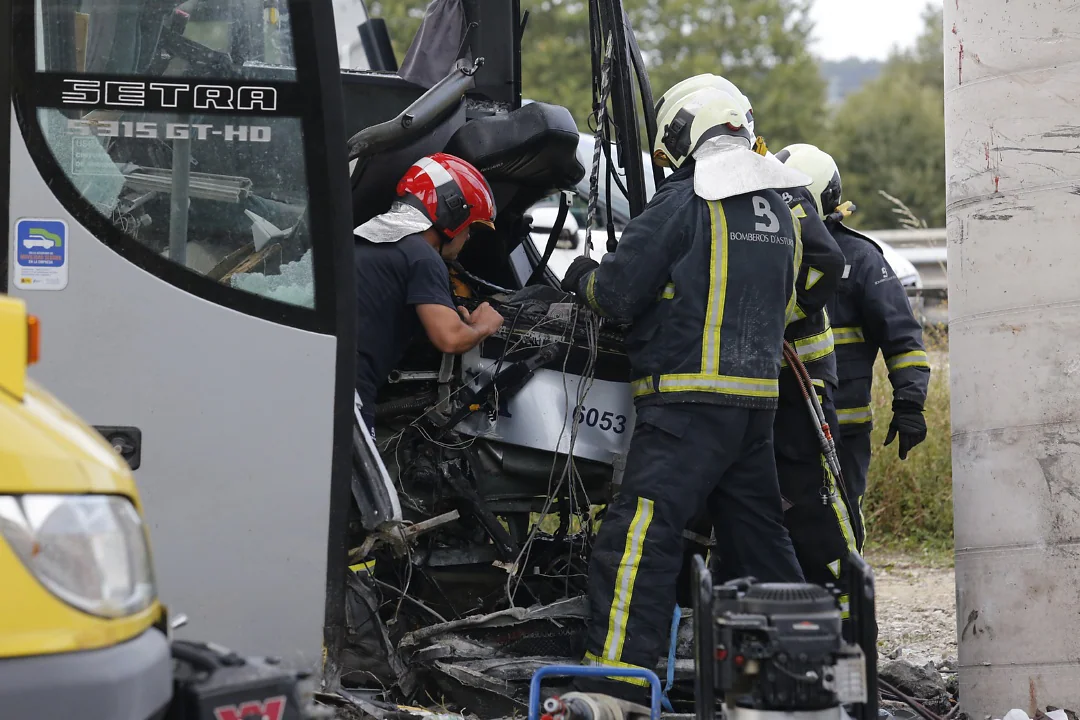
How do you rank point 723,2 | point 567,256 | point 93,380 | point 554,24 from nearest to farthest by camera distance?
point 93,380, point 567,256, point 554,24, point 723,2

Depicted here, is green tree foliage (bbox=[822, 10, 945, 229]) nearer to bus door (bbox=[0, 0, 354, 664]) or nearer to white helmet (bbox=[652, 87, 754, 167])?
white helmet (bbox=[652, 87, 754, 167])

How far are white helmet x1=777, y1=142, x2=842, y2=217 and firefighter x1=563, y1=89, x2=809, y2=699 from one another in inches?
40.3

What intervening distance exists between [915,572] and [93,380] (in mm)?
5355

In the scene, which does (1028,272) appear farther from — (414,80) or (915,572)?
(915,572)

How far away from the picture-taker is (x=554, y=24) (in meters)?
25.9

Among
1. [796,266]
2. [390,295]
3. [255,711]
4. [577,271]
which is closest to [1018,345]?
[796,266]

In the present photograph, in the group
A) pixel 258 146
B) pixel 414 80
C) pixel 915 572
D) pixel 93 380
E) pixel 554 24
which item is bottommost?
pixel 915 572

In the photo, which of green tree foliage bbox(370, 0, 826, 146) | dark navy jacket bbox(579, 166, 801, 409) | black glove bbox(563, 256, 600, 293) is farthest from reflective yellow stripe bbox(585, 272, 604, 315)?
green tree foliage bbox(370, 0, 826, 146)

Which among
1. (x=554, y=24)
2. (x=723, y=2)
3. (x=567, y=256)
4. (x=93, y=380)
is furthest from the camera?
(x=723, y=2)

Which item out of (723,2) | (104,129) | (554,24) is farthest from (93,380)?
(723,2)

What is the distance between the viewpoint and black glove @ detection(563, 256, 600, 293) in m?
4.31

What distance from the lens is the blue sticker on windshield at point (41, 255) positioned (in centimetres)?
325

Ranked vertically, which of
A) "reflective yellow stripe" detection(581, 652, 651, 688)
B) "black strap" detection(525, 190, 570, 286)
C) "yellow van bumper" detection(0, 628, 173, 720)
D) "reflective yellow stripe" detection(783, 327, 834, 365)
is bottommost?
"reflective yellow stripe" detection(581, 652, 651, 688)

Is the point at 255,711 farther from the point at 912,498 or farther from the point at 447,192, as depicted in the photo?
the point at 912,498
